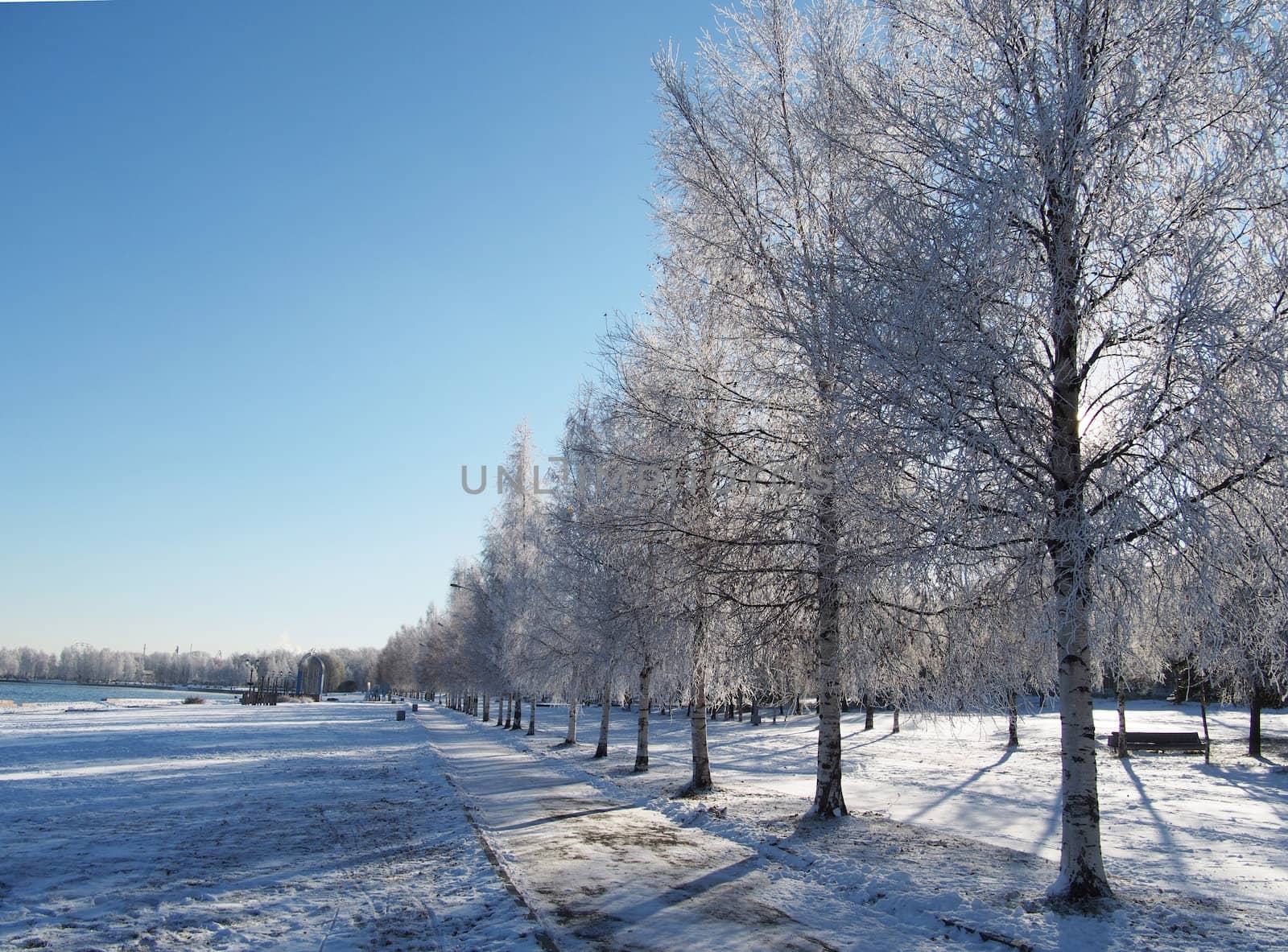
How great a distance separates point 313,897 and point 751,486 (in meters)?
7.80

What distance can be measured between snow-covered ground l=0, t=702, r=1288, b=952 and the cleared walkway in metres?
0.04

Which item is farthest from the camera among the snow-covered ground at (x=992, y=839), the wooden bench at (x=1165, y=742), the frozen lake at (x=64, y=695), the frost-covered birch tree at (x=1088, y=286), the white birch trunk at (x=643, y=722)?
the frozen lake at (x=64, y=695)

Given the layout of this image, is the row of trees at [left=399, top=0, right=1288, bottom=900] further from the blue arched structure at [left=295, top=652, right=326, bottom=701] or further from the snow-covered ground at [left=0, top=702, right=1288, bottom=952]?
the blue arched structure at [left=295, top=652, right=326, bottom=701]

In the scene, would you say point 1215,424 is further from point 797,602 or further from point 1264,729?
point 1264,729

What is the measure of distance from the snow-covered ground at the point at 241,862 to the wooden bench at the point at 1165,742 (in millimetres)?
24415

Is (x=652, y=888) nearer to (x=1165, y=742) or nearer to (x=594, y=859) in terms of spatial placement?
(x=594, y=859)

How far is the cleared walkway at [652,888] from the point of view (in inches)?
251

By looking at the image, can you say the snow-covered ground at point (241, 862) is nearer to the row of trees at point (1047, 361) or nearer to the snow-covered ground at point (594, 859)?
the snow-covered ground at point (594, 859)

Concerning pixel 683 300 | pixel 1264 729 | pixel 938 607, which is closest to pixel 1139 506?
pixel 938 607

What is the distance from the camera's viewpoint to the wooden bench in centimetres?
2731

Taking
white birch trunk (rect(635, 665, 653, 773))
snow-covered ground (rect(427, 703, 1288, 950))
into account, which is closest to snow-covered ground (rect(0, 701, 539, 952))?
snow-covered ground (rect(427, 703, 1288, 950))

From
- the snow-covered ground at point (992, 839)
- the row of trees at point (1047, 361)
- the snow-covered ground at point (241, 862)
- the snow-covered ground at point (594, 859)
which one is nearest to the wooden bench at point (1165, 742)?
the snow-covered ground at point (992, 839)

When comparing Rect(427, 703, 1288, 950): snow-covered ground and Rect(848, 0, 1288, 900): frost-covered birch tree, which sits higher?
Rect(848, 0, 1288, 900): frost-covered birch tree

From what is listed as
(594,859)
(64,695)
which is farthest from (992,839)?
(64,695)
